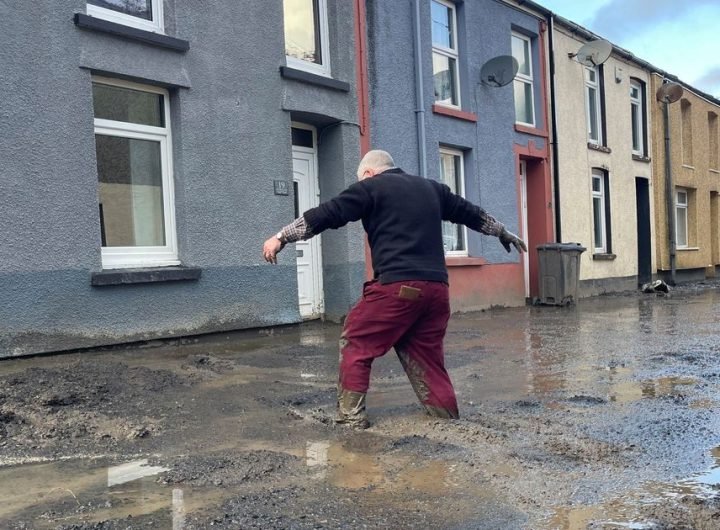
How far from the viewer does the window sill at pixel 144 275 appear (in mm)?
6956

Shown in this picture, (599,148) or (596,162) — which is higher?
(599,148)

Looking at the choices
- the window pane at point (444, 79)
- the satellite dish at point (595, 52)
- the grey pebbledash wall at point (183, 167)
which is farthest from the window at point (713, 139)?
the grey pebbledash wall at point (183, 167)

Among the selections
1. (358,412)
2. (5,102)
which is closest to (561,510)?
(358,412)

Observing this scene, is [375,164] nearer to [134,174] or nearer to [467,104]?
[134,174]

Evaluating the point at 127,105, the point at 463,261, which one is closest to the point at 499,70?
the point at 463,261

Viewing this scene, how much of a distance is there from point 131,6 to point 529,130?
8.92 m

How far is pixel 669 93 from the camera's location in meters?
19.1

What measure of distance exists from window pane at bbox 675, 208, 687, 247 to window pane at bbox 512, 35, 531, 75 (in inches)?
391

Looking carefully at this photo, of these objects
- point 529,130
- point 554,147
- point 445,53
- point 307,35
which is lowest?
point 554,147

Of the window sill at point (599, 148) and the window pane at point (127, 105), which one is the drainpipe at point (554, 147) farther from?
the window pane at point (127, 105)

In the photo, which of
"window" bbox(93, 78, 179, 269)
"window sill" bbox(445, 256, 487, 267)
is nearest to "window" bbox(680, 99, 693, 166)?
"window sill" bbox(445, 256, 487, 267)

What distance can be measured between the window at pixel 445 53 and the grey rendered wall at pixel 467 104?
13cm

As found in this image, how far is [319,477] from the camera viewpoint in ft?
10.8

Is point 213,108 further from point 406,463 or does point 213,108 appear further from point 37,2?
point 406,463
